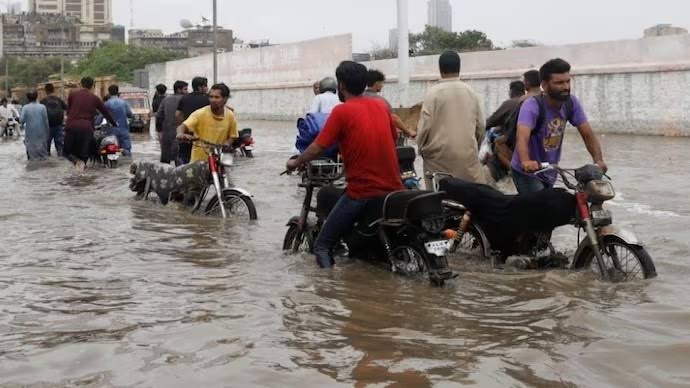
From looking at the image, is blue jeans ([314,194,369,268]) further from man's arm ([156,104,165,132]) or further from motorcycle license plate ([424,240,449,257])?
man's arm ([156,104,165,132])

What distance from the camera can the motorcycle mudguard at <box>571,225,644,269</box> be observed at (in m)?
5.73

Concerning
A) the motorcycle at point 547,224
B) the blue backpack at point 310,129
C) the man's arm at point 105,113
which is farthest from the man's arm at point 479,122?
the man's arm at point 105,113

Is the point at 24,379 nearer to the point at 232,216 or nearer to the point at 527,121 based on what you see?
the point at 527,121

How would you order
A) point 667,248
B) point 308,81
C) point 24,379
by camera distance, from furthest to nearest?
1. point 308,81
2. point 667,248
3. point 24,379

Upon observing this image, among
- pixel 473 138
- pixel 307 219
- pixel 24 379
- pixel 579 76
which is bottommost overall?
pixel 24 379

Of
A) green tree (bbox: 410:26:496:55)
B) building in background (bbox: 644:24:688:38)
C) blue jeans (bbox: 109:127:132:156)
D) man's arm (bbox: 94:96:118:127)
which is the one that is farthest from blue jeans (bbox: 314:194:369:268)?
green tree (bbox: 410:26:496:55)

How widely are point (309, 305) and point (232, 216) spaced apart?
419 cm

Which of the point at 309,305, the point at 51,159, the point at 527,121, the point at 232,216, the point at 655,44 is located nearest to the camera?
the point at 309,305

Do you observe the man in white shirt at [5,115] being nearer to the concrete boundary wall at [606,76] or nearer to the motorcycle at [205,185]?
the concrete boundary wall at [606,76]

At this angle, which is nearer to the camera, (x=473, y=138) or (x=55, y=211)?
(x=473, y=138)

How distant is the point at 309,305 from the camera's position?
555cm

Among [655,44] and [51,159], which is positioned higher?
[655,44]

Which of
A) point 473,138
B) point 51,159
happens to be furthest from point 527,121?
point 51,159

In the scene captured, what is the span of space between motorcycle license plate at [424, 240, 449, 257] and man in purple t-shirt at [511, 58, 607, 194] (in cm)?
81
